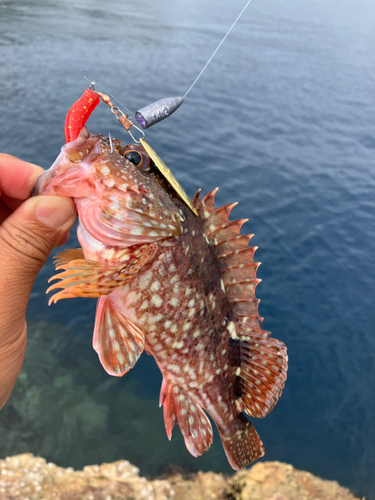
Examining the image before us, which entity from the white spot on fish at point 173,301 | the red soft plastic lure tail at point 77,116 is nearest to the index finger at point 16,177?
the red soft plastic lure tail at point 77,116

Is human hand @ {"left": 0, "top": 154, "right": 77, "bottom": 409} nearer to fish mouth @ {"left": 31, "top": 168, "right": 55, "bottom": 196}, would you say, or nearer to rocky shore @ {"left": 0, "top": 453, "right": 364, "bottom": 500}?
fish mouth @ {"left": 31, "top": 168, "right": 55, "bottom": 196}

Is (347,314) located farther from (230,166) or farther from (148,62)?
(148,62)

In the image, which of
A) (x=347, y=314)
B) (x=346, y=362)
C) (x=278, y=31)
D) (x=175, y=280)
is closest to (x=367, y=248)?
(x=347, y=314)

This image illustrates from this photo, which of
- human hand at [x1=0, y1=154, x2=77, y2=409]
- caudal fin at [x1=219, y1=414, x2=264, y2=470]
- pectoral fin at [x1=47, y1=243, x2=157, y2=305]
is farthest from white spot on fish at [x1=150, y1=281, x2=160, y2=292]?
caudal fin at [x1=219, y1=414, x2=264, y2=470]

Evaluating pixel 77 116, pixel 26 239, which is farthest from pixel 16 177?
pixel 77 116

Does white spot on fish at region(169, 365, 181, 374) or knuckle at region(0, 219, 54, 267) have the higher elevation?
knuckle at region(0, 219, 54, 267)

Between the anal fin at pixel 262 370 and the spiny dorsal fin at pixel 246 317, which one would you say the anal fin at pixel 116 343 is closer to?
the spiny dorsal fin at pixel 246 317

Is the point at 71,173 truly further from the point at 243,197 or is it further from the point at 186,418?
the point at 243,197
